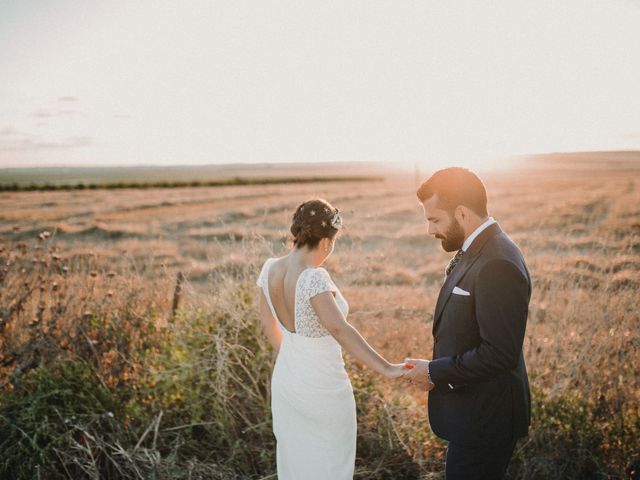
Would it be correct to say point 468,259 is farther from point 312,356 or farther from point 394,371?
point 312,356

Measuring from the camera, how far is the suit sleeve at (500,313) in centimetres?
241

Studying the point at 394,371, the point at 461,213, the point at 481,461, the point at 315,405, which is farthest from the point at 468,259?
the point at 315,405

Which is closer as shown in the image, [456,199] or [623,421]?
[456,199]

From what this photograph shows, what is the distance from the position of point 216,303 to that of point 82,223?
22.1m

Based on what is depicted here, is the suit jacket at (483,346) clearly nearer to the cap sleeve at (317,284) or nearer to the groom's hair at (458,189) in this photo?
the groom's hair at (458,189)

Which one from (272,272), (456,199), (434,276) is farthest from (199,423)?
(434,276)

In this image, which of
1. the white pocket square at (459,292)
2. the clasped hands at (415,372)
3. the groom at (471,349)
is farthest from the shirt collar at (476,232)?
the clasped hands at (415,372)

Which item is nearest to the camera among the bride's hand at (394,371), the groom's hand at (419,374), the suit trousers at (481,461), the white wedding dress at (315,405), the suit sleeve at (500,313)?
the suit sleeve at (500,313)

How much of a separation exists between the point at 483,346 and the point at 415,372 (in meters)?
0.50

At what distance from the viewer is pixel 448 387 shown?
2.75 meters

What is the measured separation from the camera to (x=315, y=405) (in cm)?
306

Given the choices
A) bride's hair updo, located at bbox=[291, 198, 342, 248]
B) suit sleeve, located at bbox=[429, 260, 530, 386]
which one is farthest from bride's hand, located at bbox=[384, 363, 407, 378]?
bride's hair updo, located at bbox=[291, 198, 342, 248]

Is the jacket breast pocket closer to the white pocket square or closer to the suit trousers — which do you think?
the white pocket square

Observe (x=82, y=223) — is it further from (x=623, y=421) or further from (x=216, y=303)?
(x=623, y=421)
